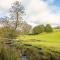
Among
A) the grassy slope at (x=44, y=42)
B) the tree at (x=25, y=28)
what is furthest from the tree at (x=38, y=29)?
the tree at (x=25, y=28)

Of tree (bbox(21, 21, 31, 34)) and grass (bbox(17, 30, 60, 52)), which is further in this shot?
tree (bbox(21, 21, 31, 34))

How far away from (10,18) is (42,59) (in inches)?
734

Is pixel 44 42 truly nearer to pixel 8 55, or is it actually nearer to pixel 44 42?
pixel 44 42

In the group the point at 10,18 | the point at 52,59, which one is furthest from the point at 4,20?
the point at 52,59

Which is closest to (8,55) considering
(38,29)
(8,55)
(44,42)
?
(8,55)

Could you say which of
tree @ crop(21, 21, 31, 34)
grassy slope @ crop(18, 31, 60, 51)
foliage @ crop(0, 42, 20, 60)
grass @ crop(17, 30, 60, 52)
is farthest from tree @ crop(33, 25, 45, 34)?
foliage @ crop(0, 42, 20, 60)

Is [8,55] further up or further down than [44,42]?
further down

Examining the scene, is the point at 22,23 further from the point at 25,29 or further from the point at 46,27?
the point at 46,27

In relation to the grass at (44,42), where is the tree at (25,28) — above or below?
above

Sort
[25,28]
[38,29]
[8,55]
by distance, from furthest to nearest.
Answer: [38,29] → [25,28] → [8,55]

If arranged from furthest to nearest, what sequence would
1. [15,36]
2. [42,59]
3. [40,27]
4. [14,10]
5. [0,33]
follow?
[40,27]
[14,10]
[15,36]
[0,33]
[42,59]

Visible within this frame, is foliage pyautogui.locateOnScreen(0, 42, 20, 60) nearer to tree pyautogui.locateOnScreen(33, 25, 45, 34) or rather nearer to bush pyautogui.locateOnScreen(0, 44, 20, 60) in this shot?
bush pyautogui.locateOnScreen(0, 44, 20, 60)

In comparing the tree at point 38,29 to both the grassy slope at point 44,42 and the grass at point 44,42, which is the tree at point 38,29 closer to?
the grass at point 44,42

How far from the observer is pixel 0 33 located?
21.5 metres
